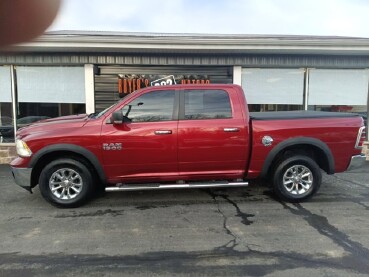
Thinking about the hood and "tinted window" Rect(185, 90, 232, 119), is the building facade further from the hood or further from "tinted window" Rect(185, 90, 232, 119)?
the hood

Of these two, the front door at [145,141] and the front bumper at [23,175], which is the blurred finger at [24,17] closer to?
the front door at [145,141]

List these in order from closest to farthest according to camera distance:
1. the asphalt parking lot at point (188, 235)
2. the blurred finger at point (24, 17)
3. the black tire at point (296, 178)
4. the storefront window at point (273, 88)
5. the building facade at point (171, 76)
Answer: the blurred finger at point (24, 17), the asphalt parking lot at point (188, 235), the black tire at point (296, 178), the building facade at point (171, 76), the storefront window at point (273, 88)

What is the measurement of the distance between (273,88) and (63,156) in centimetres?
645

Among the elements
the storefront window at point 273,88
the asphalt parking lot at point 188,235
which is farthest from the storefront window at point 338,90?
the asphalt parking lot at point 188,235

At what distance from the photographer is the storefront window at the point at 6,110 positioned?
904 centimetres

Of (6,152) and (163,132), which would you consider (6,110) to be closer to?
(6,152)

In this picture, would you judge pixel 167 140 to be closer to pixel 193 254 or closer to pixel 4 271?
pixel 193 254

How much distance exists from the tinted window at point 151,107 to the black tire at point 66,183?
114cm

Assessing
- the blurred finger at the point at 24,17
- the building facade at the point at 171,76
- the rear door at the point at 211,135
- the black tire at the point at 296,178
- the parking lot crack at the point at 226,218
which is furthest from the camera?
the building facade at the point at 171,76

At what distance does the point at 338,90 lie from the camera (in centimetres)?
959

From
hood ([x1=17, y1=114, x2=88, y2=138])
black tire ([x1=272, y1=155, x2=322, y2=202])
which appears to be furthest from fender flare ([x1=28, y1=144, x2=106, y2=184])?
black tire ([x1=272, y1=155, x2=322, y2=202])

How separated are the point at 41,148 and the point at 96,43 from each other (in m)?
3.94

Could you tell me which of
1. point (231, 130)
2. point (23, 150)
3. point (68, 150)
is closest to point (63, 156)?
point (68, 150)

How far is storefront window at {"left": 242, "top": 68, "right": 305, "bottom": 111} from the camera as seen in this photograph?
9430 millimetres
